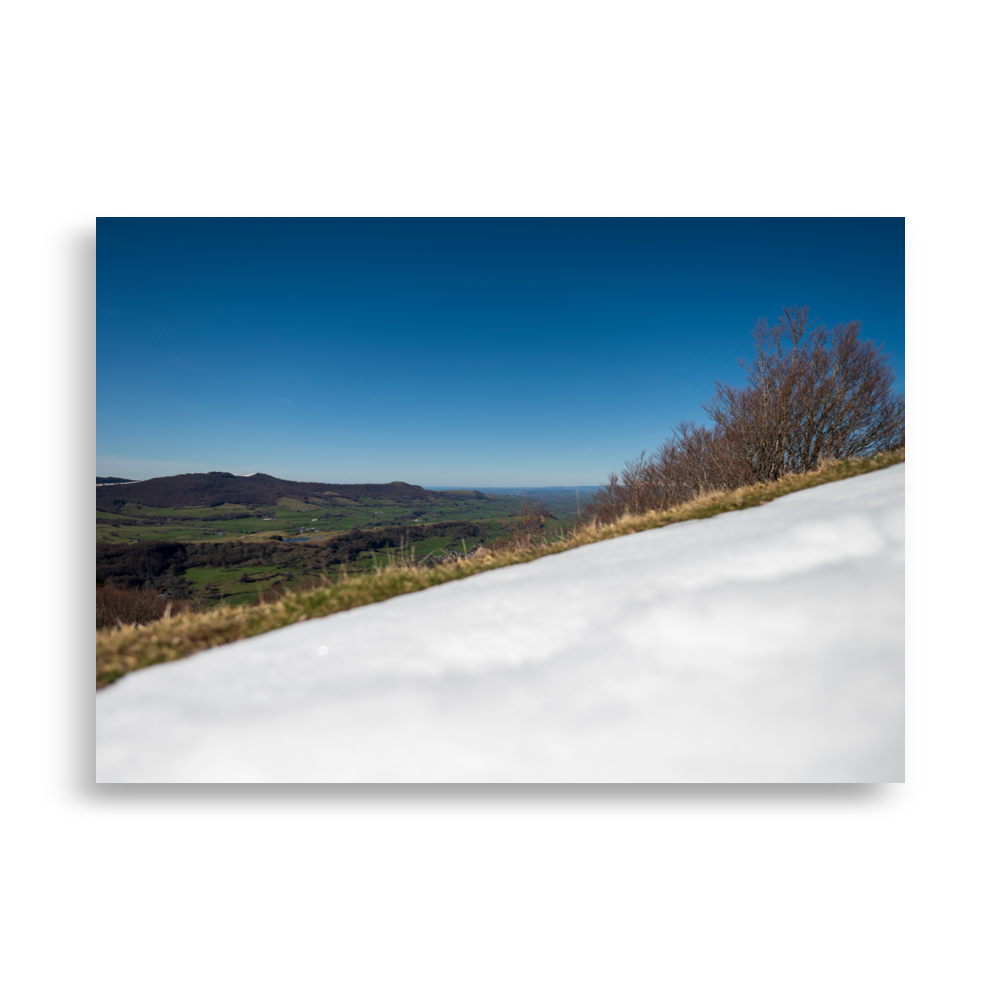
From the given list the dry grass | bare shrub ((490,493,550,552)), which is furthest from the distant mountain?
the dry grass

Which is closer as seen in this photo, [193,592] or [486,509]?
[193,592]

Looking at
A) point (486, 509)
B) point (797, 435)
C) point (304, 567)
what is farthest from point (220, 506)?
point (797, 435)

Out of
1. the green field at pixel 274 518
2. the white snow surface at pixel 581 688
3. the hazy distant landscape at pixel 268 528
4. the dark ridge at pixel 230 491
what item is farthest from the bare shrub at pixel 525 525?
the dark ridge at pixel 230 491

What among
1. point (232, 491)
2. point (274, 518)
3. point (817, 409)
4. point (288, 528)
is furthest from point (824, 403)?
point (232, 491)

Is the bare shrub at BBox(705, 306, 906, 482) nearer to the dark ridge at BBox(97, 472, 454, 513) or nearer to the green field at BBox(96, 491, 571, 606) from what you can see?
the green field at BBox(96, 491, 571, 606)

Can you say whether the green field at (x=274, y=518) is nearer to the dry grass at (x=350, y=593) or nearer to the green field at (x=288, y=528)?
the green field at (x=288, y=528)
